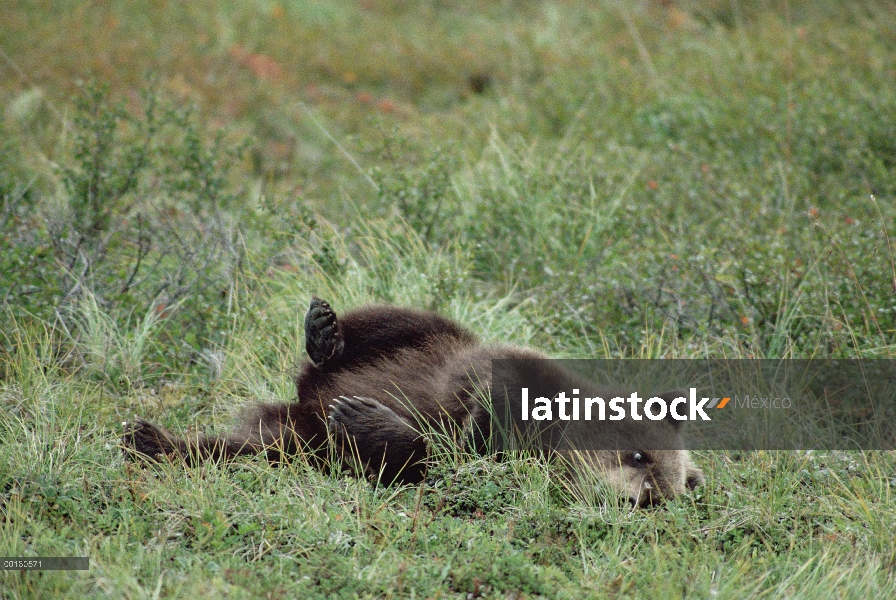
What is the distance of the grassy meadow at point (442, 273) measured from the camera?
342 cm

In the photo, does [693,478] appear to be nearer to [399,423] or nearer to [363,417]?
[399,423]

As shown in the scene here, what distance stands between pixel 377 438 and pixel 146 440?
41.6 inches

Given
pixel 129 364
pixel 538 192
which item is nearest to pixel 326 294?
pixel 129 364

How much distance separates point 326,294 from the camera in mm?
5359

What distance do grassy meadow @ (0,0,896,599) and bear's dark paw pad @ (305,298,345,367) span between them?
A: 1.39 feet

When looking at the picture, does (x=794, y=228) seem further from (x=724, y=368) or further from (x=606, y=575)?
(x=606, y=575)

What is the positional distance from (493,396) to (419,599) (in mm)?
1164

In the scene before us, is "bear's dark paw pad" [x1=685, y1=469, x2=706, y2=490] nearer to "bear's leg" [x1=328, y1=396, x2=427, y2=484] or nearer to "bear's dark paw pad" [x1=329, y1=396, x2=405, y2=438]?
"bear's leg" [x1=328, y1=396, x2=427, y2=484]

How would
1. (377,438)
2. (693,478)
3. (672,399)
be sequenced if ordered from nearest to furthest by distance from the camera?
1. (377,438)
2. (693,478)
3. (672,399)

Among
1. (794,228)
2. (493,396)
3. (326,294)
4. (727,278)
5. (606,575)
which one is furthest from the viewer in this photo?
(794,228)

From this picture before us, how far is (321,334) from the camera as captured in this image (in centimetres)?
446

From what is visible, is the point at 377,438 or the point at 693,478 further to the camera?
the point at 693,478

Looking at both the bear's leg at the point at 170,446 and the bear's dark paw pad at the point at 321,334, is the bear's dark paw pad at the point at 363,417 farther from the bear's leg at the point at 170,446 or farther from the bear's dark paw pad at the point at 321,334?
the bear's dark paw pad at the point at 321,334

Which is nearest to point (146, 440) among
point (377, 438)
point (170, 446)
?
point (170, 446)
